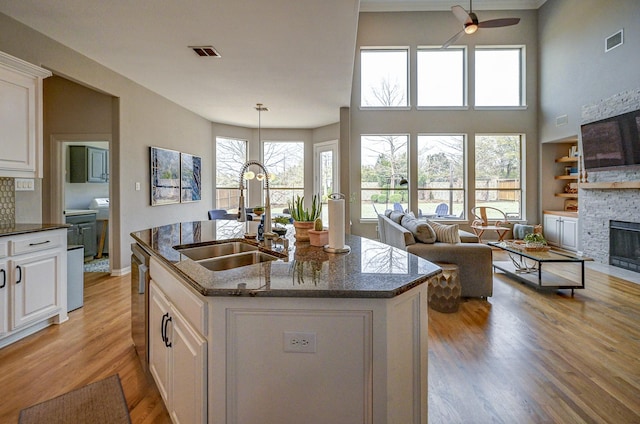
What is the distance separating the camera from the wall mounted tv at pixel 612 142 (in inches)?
183

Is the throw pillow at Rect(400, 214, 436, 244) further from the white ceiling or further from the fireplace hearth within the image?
the fireplace hearth

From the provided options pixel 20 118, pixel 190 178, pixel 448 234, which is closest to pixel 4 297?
pixel 20 118

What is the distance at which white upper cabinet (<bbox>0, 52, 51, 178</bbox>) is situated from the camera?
8.41 feet

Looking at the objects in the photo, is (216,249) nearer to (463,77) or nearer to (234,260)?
(234,260)

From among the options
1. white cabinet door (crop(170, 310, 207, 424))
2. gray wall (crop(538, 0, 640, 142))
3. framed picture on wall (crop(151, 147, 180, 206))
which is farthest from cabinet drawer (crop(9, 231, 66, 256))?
gray wall (crop(538, 0, 640, 142))

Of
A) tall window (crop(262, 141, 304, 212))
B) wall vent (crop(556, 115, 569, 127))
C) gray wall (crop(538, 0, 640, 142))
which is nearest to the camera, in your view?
gray wall (crop(538, 0, 640, 142))

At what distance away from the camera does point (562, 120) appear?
6602 mm

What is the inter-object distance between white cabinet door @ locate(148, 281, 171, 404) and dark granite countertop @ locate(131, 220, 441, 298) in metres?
0.24

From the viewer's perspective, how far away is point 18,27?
3.06 metres

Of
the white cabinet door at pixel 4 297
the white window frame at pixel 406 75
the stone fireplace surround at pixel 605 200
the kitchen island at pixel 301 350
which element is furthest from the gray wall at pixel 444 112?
the kitchen island at pixel 301 350

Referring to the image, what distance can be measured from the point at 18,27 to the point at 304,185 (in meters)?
5.86

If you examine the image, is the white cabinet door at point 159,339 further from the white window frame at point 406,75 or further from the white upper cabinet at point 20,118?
the white window frame at point 406,75

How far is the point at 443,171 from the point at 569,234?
8.93ft

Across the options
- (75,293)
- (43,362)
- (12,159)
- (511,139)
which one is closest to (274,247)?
(43,362)
